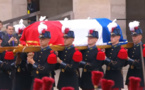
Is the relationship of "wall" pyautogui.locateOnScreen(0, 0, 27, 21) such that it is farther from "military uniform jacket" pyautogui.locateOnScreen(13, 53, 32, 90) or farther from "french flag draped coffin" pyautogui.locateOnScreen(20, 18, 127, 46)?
"military uniform jacket" pyautogui.locateOnScreen(13, 53, 32, 90)

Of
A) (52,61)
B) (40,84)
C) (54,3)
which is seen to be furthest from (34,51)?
(54,3)

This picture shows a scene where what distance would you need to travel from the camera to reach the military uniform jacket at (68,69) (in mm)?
10367

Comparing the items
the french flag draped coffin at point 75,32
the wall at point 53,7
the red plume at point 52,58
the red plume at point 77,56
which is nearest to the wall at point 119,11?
the wall at point 53,7

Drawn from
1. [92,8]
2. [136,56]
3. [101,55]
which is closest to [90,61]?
[101,55]

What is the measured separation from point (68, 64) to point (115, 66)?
3.23ft

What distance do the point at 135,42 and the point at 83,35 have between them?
1.27 m

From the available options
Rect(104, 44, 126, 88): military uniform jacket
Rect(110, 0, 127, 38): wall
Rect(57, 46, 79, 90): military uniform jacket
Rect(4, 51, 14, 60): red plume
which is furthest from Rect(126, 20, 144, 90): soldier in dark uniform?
Rect(110, 0, 127, 38): wall

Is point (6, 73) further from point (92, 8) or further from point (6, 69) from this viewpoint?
point (92, 8)

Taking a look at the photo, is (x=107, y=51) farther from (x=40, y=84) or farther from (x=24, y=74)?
(x=40, y=84)

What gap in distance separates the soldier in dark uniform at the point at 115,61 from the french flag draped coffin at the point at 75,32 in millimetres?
593

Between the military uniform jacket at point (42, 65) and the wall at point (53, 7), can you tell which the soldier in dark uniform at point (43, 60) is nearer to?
the military uniform jacket at point (42, 65)

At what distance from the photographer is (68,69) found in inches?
409

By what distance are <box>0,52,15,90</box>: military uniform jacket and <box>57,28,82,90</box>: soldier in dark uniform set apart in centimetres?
124

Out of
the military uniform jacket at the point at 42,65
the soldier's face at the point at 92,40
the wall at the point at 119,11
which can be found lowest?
the military uniform jacket at the point at 42,65
